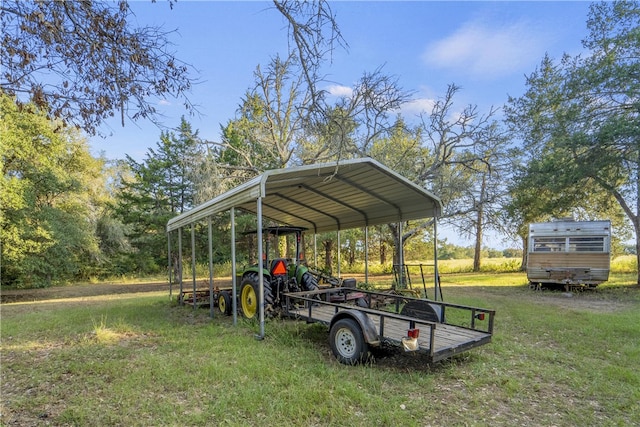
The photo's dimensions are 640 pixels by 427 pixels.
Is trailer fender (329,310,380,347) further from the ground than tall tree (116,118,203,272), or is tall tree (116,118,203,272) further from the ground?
tall tree (116,118,203,272)

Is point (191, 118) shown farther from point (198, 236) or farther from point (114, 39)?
point (198, 236)

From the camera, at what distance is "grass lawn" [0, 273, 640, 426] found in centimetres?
331

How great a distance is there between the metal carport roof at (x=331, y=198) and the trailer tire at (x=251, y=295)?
5.24 ft

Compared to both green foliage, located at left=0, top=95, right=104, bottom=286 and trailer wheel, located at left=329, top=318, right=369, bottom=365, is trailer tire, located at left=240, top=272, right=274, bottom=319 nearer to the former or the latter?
trailer wheel, located at left=329, top=318, right=369, bottom=365

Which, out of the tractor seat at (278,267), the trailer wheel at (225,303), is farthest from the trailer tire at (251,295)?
the trailer wheel at (225,303)

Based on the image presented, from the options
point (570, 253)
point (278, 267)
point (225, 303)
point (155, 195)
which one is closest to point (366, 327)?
point (278, 267)

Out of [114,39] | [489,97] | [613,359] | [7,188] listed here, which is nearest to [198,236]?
[7,188]

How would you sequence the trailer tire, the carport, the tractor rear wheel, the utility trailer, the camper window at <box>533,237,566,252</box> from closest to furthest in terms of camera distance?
the utility trailer < the carport < the trailer tire < the tractor rear wheel < the camper window at <box>533,237,566,252</box>

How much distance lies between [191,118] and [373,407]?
3699 mm

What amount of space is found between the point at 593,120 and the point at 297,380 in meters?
13.7

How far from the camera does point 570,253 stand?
1320cm

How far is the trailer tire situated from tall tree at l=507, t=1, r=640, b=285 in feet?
36.7

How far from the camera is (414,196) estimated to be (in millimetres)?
8383

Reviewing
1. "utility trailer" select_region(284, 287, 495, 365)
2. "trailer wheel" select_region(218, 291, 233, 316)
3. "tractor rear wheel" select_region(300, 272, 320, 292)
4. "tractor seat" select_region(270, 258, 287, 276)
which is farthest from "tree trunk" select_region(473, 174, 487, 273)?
"trailer wheel" select_region(218, 291, 233, 316)
